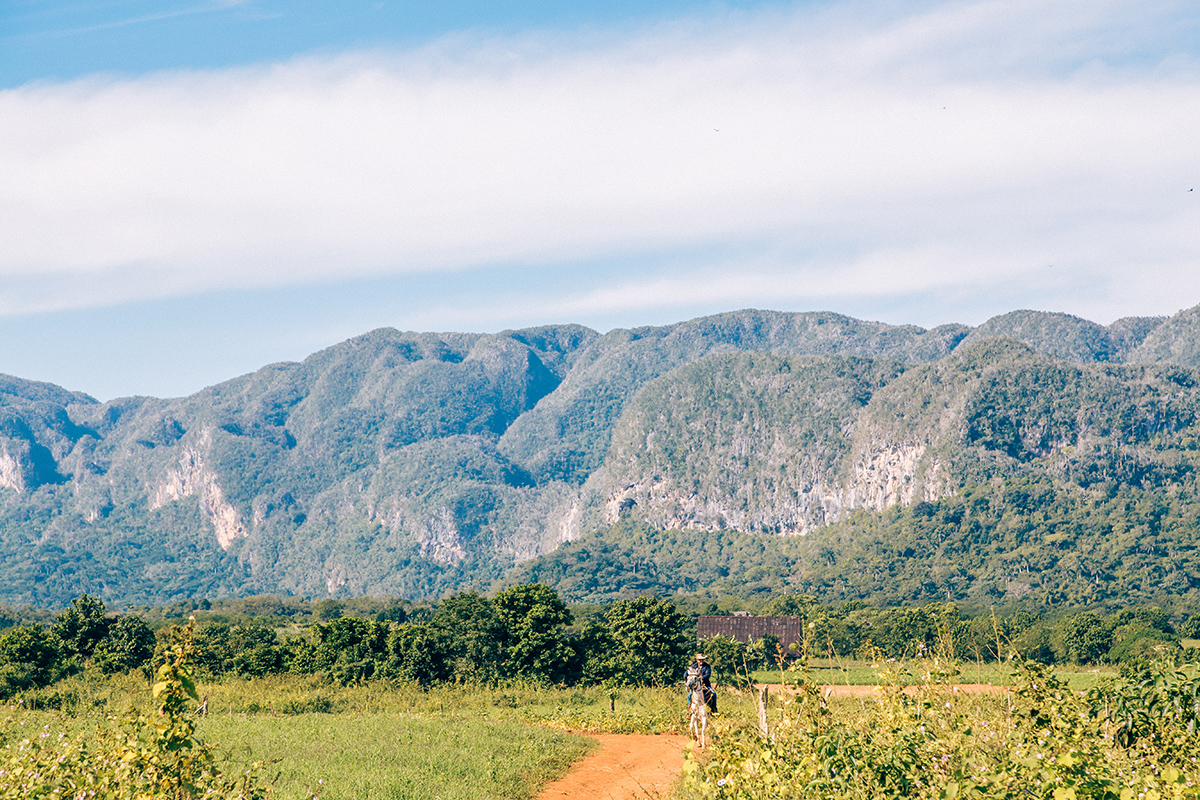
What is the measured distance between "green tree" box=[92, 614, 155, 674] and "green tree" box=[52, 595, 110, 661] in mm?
467

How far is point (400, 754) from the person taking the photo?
19.2 m

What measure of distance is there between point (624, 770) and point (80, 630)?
3681cm

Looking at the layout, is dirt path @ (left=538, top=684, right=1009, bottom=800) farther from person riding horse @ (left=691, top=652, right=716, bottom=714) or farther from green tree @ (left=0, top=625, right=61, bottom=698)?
green tree @ (left=0, top=625, right=61, bottom=698)

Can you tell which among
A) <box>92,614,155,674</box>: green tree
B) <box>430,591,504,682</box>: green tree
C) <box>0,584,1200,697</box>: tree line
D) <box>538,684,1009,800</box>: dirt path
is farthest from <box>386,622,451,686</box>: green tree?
<box>538,684,1009,800</box>: dirt path

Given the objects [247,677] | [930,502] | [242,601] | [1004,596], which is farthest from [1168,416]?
[247,677]

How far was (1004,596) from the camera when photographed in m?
145

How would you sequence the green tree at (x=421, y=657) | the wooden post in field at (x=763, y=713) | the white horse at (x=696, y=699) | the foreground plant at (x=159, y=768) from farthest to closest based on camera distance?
1. the green tree at (x=421, y=657)
2. the white horse at (x=696, y=699)
3. the wooden post in field at (x=763, y=713)
4. the foreground plant at (x=159, y=768)

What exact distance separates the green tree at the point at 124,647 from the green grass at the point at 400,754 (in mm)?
20067

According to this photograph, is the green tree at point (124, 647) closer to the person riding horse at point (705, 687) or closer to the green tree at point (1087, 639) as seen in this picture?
the person riding horse at point (705, 687)

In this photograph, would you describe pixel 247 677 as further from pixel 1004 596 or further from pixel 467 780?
pixel 1004 596

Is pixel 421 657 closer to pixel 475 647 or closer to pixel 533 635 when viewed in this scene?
pixel 475 647

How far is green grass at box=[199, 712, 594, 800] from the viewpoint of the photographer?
16.5 metres

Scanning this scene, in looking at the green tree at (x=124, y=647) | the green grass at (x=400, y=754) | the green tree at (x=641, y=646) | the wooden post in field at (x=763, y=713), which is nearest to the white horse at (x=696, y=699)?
the green grass at (x=400, y=754)

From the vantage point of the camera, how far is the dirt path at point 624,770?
1684 cm
